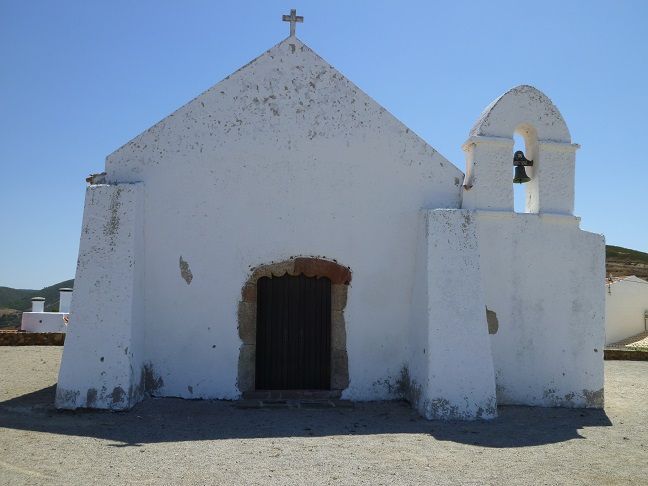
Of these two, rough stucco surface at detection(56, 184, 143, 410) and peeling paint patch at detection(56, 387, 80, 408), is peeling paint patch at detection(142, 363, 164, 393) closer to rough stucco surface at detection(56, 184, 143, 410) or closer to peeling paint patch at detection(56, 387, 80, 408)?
rough stucco surface at detection(56, 184, 143, 410)

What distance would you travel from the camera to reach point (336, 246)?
7.34 metres

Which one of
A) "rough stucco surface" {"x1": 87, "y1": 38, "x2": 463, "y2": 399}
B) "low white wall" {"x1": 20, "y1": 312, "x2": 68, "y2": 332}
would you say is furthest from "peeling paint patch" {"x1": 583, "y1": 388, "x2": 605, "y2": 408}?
"low white wall" {"x1": 20, "y1": 312, "x2": 68, "y2": 332}

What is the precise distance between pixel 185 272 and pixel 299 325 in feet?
5.09

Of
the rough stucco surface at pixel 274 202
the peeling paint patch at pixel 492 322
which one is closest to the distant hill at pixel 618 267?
the peeling paint patch at pixel 492 322

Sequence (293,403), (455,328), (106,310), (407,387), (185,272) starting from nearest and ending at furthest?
(106,310) → (455,328) → (293,403) → (185,272) → (407,387)

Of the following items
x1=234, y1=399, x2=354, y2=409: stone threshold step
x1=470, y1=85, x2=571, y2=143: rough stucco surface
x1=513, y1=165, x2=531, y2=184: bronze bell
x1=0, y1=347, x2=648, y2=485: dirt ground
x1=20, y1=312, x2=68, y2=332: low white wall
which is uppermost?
x1=470, y1=85, x2=571, y2=143: rough stucco surface

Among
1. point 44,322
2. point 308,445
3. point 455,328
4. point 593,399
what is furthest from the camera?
point 44,322

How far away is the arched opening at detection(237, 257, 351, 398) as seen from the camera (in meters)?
7.22

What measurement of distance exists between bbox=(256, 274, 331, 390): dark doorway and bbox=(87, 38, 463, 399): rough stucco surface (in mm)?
336

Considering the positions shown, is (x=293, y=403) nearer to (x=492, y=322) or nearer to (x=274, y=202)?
(x=274, y=202)

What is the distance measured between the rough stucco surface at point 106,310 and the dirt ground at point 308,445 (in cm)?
26

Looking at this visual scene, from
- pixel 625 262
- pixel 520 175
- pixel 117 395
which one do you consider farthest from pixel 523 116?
pixel 625 262

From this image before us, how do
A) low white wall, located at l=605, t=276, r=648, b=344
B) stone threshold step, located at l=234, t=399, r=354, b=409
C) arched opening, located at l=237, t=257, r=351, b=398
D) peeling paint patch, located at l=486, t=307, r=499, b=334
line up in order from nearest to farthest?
1. stone threshold step, located at l=234, t=399, r=354, b=409
2. arched opening, located at l=237, t=257, r=351, b=398
3. peeling paint patch, located at l=486, t=307, r=499, b=334
4. low white wall, located at l=605, t=276, r=648, b=344

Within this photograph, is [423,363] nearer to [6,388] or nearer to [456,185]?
[456,185]
